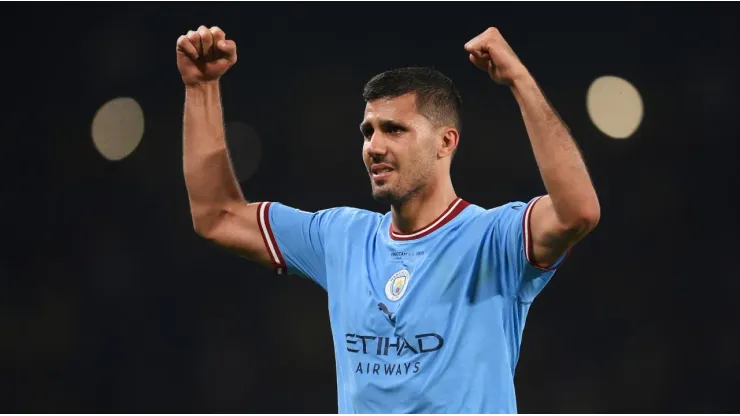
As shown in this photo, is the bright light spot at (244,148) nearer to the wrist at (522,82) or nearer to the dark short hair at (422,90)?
the dark short hair at (422,90)

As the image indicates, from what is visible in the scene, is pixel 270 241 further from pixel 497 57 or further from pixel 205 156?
pixel 497 57

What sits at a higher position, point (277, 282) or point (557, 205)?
point (557, 205)

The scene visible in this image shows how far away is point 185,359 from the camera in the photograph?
16.1 feet

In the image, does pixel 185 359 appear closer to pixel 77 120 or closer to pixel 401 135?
pixel 77 120

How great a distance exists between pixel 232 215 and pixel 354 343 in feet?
1.81

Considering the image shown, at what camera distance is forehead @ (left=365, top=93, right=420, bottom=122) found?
220 cm

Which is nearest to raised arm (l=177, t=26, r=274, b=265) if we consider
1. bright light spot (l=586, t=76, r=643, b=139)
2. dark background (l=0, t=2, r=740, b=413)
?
dark background (l=0, t=2, r=740, b=413)

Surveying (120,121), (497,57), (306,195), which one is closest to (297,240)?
(497,57)

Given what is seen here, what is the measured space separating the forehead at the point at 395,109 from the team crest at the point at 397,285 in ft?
1.21

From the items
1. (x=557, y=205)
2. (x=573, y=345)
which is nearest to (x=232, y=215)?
(x=557, y=205)

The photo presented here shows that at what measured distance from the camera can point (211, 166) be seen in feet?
7.98

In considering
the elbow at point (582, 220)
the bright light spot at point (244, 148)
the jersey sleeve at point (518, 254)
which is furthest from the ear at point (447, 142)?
the bright light spot at point (244, 148)

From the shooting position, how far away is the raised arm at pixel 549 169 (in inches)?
72.6

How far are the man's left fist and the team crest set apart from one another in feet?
1.64
